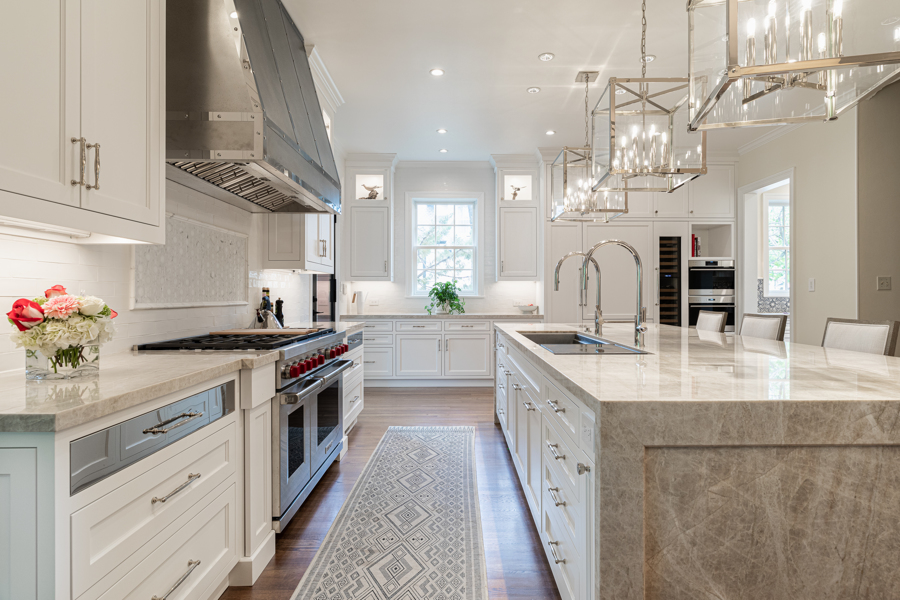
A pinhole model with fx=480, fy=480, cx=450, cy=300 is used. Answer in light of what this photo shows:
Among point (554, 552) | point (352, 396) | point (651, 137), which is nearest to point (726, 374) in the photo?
point (554, 552)

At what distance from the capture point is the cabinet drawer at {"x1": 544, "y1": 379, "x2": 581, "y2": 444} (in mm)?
1354

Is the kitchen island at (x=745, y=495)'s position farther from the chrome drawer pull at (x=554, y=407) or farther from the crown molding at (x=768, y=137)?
the crown molding at (x=768, y=137)

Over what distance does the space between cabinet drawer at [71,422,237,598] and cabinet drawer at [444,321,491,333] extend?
4.05 metres

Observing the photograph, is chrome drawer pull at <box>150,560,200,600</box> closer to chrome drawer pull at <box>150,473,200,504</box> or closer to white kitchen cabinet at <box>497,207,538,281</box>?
chrome drawer pull at <box>150,473,200,504</box>

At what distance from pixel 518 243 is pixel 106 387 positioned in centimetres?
498

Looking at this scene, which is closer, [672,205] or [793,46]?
[793,46]

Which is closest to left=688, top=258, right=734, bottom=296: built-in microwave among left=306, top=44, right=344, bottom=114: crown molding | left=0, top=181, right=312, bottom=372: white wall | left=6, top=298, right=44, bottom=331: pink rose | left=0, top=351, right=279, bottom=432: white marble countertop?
left=306, top=44, right=344, bottom=114: crown molding

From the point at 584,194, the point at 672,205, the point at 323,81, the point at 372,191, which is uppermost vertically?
the point at 323,81

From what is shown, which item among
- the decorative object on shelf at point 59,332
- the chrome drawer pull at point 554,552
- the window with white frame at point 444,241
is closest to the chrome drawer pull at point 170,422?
the decorative object on shelf at point 59,332

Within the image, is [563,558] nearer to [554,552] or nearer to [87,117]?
[554,552]

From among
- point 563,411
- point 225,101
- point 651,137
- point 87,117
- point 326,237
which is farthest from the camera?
point 326,237

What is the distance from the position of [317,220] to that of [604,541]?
301 cm

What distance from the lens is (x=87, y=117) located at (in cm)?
137

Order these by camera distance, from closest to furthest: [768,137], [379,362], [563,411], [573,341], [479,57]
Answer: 1. [563,411]
2. [573,341]
3. [479,57]
4. [768,137]
5. [379,362]
